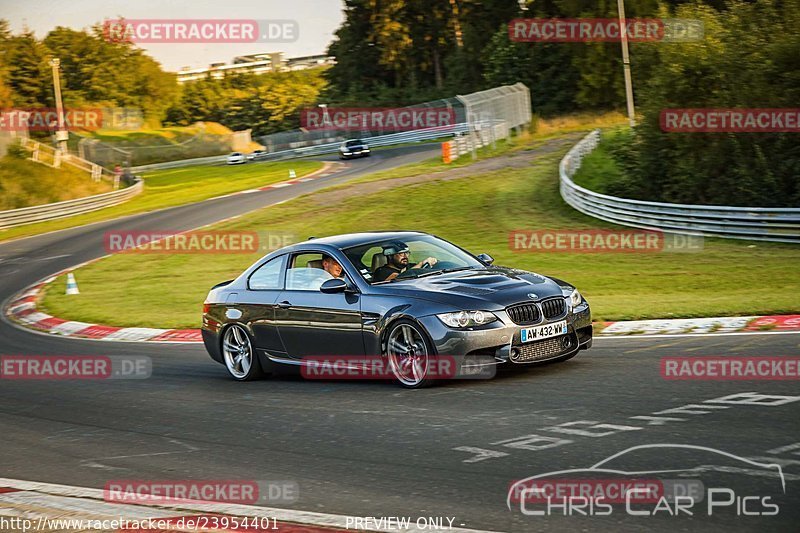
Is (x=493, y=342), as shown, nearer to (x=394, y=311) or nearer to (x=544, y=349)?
(x=544, y=349)

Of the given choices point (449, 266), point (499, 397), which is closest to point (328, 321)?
point (449, 266)

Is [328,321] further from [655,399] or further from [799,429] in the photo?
[799,429]

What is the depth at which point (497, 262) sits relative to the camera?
22.6 m

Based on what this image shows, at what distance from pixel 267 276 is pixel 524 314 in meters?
3.34

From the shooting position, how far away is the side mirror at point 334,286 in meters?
10.2

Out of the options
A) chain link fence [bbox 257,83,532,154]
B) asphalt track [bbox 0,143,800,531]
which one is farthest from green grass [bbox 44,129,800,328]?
chain link fence [bbox 257,83,532,154]

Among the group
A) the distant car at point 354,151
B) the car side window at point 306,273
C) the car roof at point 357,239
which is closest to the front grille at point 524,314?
the car roof at point 357,239
